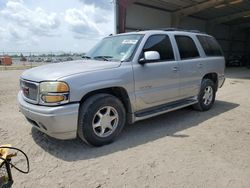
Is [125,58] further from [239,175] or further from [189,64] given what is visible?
[239,175]

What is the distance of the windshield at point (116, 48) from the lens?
4.36 metres

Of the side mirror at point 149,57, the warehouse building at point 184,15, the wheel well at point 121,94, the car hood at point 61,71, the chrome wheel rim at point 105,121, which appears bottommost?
the chrome wheel rim at point 105,121

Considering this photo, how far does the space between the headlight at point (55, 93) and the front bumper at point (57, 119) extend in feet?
0.29

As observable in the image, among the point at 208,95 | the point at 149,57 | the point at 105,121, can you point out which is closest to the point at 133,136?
the point at 105,121

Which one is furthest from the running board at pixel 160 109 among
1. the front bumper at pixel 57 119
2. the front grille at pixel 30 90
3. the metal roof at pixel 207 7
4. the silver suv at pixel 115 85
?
the metal roof at pixel 207 7

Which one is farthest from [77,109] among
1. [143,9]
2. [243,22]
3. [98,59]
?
[243,22]

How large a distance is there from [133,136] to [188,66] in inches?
80.2

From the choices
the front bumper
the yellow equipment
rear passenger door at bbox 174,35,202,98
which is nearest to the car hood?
the front bumper

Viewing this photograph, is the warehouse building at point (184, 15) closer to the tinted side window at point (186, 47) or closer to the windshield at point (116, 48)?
the tinted side window at point (186, 47)

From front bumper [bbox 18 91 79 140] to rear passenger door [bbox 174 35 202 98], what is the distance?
2603 mm

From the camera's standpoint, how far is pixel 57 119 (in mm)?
3359

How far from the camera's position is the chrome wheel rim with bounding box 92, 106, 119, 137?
3.85 metres

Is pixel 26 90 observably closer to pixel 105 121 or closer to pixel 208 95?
pixel 105 121

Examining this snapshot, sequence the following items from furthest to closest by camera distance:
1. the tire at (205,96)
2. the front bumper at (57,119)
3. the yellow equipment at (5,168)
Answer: the tire at (205,96) < the front bumper at (57,119) < the yellow equipment at (5,168)
